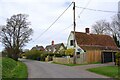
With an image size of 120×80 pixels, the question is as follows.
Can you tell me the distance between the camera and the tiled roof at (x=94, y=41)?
53.6 m

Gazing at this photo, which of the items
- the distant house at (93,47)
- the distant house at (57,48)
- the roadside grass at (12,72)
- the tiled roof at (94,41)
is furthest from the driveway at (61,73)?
the distant house at (57,48)

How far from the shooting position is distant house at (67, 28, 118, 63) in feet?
143

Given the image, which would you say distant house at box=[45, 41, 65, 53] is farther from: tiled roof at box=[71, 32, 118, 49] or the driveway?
the driveway

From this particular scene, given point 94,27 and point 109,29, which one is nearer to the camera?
point 109,29

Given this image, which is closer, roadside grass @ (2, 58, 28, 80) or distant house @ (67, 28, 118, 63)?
roadside grass @ (2, 58, 28, 80)

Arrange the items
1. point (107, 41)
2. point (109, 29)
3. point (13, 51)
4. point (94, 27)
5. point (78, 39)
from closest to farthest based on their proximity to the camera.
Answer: point (78, 39) < point (107, 41) < point (13, 51) < point (109, 29) < point (94, 27)

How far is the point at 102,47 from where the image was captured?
55.2m

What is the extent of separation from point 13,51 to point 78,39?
2268 cm

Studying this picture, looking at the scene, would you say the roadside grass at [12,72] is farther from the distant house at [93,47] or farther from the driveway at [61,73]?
the distant house at [93,47]

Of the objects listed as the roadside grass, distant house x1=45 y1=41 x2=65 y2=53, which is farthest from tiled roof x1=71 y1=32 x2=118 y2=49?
the roadside grass

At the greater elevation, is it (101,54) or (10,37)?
(10,37)

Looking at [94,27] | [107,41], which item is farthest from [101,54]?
[94,27]

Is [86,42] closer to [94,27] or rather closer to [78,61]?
[78,61]

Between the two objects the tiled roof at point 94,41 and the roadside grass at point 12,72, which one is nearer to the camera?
the roadside grass at point 12,72
